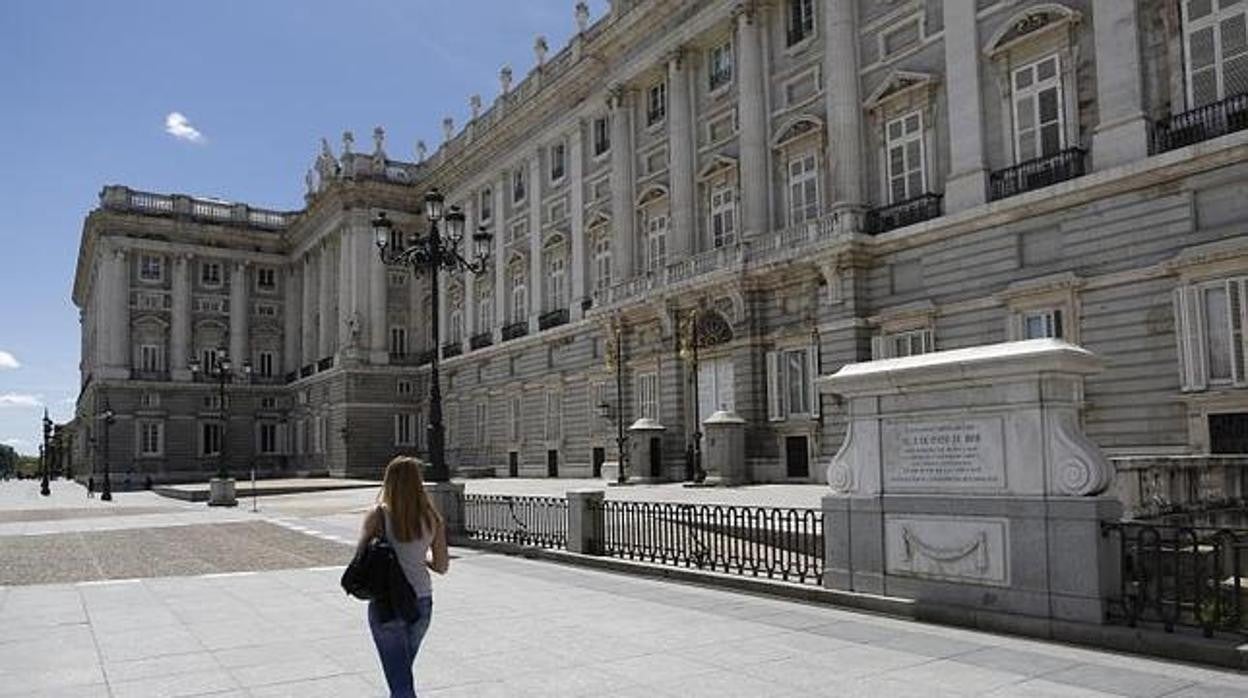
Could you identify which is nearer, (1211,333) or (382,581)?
(382,581)

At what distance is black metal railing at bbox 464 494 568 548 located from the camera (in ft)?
53.4

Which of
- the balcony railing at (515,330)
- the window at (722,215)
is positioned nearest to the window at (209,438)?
the balcony railing at (515,330)

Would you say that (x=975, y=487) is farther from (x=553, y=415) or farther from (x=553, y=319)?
(x=553, y=319)

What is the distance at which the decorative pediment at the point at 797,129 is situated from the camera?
104 ft

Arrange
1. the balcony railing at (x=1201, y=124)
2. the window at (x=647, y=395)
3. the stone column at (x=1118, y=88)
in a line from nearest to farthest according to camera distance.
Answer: the balcony railing at (x=1201, y=124) < the stone column at (x=1118, y=88) < the window at (x=647, y=395)

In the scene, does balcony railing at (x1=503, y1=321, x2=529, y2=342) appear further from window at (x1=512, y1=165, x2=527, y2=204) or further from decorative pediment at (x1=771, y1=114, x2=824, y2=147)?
decorative pediment at (x1=771, y1=114, x2=824, y2=147)

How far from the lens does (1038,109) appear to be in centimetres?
2525

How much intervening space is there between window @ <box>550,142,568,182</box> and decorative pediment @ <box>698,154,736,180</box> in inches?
517

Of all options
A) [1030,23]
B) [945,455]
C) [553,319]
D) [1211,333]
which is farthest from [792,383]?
[945,455]

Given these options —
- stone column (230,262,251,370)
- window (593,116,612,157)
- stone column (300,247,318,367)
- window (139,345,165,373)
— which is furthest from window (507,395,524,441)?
window (139,345,165,373)

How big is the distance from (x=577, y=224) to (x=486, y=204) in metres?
12.4

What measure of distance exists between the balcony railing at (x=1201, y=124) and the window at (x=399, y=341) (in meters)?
50.4

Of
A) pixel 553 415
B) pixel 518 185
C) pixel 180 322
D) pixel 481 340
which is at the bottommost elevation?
pixel 553 415

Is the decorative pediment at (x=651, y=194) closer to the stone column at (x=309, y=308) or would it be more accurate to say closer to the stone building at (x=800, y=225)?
the stone building at (x=800, y=225)
